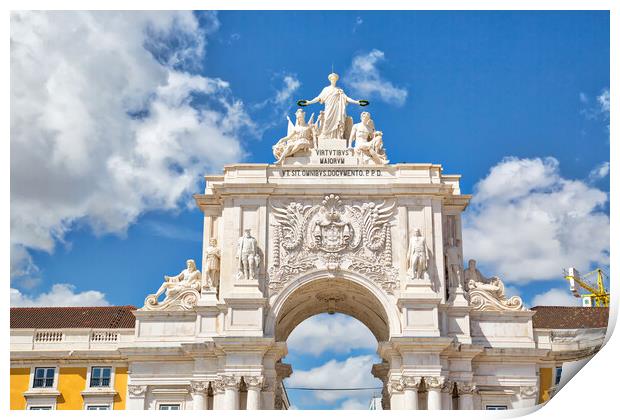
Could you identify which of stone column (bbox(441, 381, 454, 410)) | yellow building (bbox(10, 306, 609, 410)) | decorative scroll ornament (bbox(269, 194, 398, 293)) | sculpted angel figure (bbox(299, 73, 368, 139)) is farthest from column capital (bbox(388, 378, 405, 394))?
sculpted angel figure (bbox(299, 73, 368, 139))

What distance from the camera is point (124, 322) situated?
43.3 meters

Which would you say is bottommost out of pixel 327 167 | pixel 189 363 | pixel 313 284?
pixel 189 363

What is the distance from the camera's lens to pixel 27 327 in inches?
1642

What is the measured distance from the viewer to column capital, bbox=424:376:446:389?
1391 inches

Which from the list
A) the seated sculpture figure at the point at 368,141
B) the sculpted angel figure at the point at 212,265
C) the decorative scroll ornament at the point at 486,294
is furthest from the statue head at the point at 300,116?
the decorative scroll ornament at the point at 486,294

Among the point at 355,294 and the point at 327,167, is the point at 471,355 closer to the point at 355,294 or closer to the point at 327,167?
the point at 355,294

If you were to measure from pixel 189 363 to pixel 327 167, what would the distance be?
894cm

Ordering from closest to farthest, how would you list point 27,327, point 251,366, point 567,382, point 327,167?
point 567,382 < point 251,366 < point 327,167 < point 27,327

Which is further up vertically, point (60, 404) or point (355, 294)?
point (355, 294)

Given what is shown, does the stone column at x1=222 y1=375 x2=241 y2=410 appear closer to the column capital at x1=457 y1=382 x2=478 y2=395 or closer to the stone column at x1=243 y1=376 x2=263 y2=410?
the stone column at x1=243 y1=376 x2=263 y2=410

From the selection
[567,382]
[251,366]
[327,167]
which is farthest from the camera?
[327,167]

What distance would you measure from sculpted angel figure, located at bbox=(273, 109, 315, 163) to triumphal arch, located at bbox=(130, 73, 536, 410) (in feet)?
0.19

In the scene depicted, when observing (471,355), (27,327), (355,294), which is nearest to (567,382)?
(471,355)

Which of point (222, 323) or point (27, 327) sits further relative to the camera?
point (27, 327)
